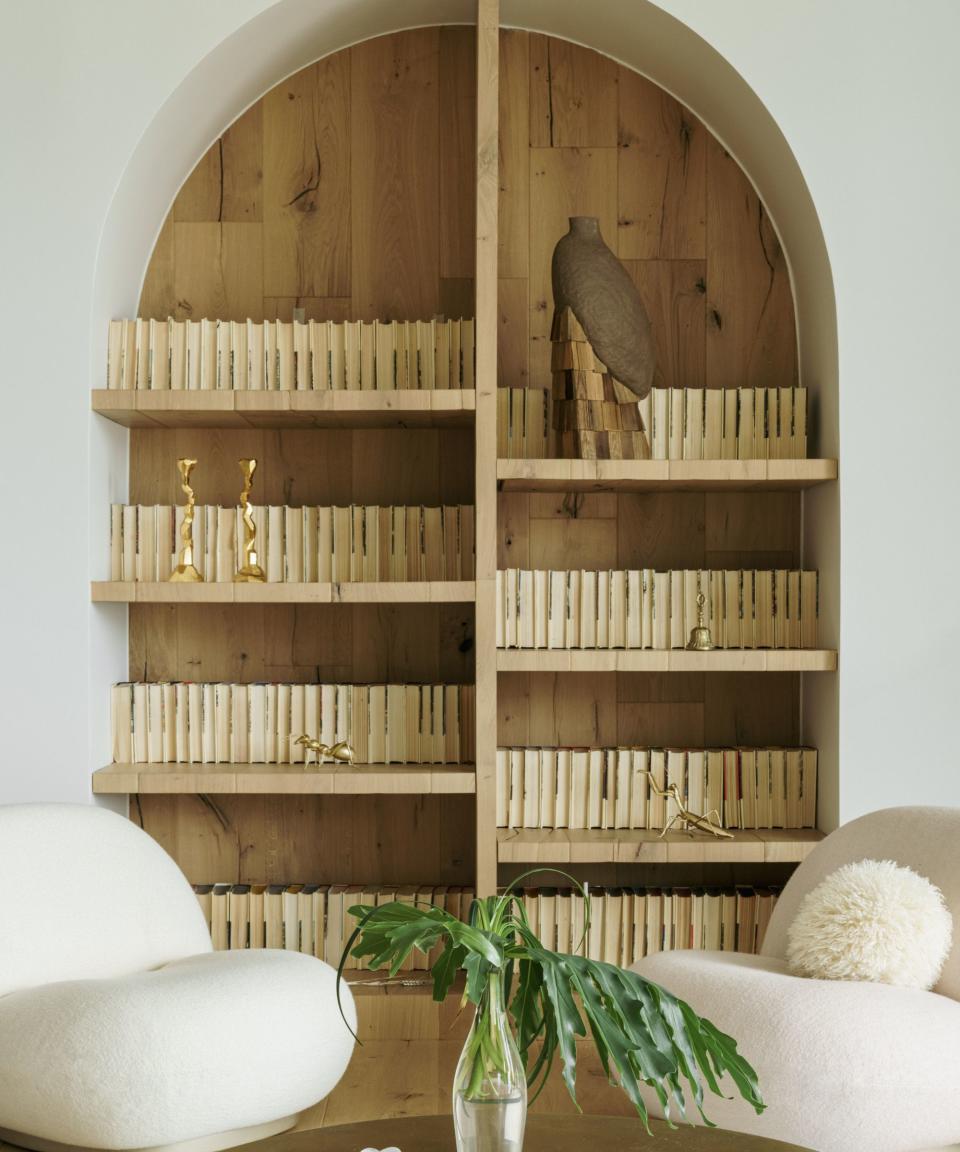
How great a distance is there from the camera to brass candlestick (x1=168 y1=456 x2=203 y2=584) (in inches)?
124

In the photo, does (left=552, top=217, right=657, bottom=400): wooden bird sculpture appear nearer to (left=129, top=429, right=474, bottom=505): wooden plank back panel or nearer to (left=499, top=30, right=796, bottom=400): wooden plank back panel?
(left=499, top=30, right=796, bottom=400): wooden plank back panel

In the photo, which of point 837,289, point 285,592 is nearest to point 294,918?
point 285,592

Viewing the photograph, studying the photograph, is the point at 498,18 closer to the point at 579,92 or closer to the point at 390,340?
the point at 579,92

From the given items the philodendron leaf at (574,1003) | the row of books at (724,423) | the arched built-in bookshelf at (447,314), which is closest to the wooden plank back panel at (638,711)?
the arched built-in bookshelf at (447,314)

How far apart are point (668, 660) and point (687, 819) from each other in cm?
42

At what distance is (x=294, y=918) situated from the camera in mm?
3193

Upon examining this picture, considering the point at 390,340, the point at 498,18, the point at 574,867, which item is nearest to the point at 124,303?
the point at 390,340

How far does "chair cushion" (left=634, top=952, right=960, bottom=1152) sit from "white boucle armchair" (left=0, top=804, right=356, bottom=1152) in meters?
0.79

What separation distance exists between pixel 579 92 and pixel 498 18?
0.36 m

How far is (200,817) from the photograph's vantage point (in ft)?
11.0

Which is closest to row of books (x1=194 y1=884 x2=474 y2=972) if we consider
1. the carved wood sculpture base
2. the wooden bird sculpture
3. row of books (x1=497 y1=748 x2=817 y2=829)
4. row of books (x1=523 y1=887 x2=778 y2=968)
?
row of books (x1=523 y1=887 x2=778 y2=968)

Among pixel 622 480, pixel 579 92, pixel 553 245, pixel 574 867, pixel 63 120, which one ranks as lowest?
pixel 574 867

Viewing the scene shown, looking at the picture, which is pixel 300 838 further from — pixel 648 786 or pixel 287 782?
pixel 648 786

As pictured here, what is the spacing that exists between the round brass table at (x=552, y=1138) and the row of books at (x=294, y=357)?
200 cm
